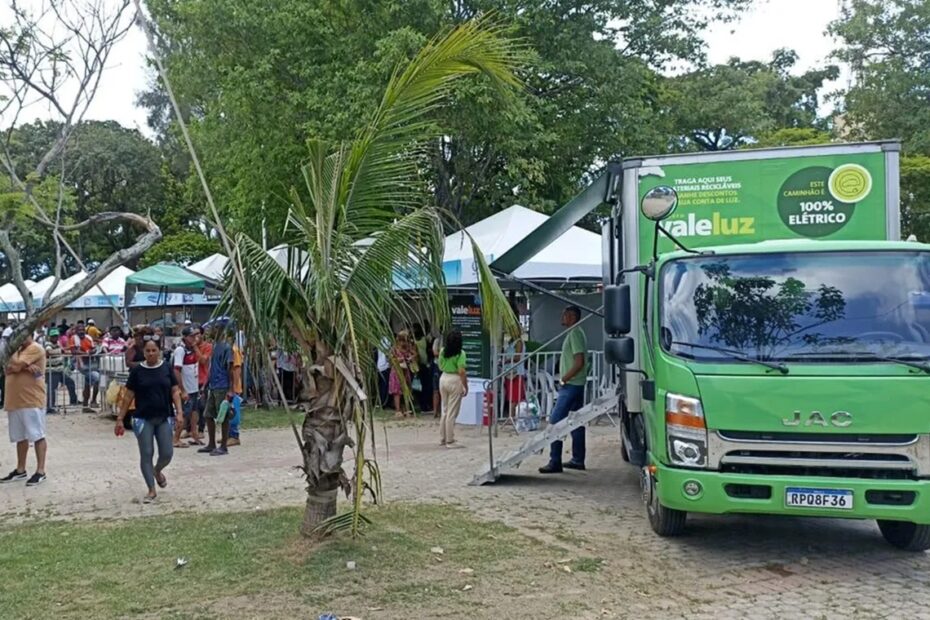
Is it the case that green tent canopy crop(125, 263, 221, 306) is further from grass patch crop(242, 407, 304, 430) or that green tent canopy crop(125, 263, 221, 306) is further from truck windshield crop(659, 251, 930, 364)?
truck windshield crop(659, 251, 930, 364)

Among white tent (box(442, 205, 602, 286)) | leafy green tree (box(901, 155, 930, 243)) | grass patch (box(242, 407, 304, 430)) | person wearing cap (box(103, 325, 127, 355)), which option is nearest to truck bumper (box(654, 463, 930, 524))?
white tent (box(442, 205, 602, 286))

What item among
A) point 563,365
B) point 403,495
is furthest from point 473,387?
point 403,495

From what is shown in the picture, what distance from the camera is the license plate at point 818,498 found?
18.6 feet

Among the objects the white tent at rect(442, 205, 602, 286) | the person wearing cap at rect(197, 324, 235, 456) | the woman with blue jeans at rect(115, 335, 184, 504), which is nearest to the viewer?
the woman with blue jeans at rect(115, 335, 184, 504)

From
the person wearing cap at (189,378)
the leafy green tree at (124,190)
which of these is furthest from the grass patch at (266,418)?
the leafy green tree at (124,190)

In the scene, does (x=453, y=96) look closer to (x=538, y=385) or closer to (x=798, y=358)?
(x=538, y=385)

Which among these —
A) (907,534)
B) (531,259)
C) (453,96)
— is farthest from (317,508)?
(453,96)

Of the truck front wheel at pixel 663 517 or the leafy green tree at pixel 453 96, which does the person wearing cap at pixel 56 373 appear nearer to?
the leafy green tree at pixel 453 96

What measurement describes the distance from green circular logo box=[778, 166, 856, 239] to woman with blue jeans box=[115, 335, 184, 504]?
6.10m

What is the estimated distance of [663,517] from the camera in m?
6.75

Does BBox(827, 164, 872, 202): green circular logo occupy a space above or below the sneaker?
above

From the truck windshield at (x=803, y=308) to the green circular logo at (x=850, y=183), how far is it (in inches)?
49.8

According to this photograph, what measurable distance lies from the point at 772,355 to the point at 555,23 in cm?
1289

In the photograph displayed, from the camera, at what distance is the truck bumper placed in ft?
18.5
